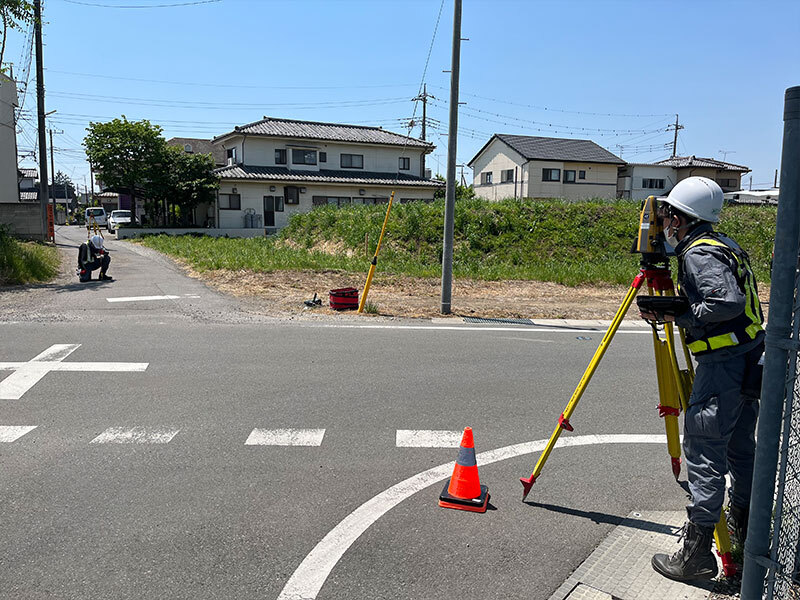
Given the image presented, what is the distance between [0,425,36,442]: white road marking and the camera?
4.76 meters

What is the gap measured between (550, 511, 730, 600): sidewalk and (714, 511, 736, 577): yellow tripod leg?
9 cm

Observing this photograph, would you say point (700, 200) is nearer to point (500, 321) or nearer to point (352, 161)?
point (500, 321)

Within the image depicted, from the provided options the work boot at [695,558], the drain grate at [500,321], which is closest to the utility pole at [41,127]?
the drain grate at [500,321]

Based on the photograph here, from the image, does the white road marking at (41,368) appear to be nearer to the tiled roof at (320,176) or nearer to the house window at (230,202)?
the tiled roof at (320,176)

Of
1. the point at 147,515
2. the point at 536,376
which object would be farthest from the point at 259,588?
the point at 536,376

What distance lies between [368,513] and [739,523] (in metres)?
2.07

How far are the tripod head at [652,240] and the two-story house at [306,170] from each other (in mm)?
33788

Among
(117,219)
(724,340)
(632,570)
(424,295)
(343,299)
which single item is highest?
(117,219)

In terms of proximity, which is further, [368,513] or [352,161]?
[352,161]

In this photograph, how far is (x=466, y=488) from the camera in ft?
12.5

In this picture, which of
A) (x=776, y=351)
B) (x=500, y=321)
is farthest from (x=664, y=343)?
(x=500, y=321)

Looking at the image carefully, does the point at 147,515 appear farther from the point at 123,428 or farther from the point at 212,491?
the point at 123,428

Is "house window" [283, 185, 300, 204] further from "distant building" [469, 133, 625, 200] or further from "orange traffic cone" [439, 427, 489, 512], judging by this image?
"orange traffic cone" [439, 427, 489, 512]

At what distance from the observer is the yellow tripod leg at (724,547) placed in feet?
9.87
